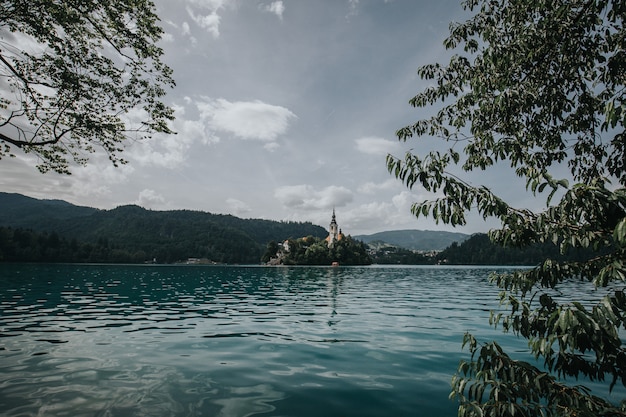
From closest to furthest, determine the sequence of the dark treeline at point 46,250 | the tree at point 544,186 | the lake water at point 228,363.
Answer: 1. the tree at point 544,186
2. the lake water at point 228,363
3. the dark treeline at point 46,250

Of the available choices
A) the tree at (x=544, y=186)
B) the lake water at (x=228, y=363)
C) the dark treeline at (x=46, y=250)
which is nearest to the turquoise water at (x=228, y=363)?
the lake water at (x=228, y=363)

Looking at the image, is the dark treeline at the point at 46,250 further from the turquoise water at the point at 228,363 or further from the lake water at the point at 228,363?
the lake water at the point at 228,363

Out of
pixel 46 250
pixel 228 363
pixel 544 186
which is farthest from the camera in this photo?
pixel 46 250

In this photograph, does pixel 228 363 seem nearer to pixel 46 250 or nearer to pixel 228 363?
pixel 228 363

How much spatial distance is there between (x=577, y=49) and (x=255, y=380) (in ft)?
38.4

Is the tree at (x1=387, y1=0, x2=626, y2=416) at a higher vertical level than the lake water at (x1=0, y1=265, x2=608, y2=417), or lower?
higher

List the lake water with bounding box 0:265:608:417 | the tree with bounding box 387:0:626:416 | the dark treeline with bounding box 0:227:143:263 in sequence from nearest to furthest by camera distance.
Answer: the tree with bounding box 387:0:626:416 < the lake water with bounding box 0:265:608:417 < the dark treeline with bounding box 0:227:143:263

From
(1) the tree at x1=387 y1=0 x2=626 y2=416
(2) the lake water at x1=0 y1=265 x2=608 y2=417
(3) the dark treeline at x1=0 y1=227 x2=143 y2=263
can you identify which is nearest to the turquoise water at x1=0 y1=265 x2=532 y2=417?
(2) the lake water at x1=0 y1=265 x2=608 y2=417

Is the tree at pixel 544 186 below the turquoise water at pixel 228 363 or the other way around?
the other way around

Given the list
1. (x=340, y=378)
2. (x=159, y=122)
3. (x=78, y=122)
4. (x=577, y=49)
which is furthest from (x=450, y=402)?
(x=78, y=122)

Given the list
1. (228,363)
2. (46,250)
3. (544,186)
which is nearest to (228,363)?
(228,363)

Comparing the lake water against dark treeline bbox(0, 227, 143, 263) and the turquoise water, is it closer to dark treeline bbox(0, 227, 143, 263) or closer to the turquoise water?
the turquoise water

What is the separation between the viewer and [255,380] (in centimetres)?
1005

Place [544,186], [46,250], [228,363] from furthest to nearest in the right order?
[46,250], [228,363], [544,186]
